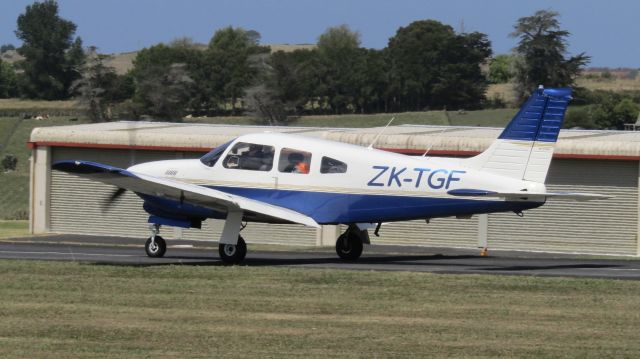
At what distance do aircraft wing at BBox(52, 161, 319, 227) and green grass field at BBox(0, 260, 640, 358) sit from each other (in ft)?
6.07

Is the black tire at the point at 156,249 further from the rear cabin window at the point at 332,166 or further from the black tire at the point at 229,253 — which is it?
the rear cabin window at the point at 332,166

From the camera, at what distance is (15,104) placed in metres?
131

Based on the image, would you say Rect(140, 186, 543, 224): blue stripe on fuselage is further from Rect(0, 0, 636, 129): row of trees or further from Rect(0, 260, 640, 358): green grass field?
Rect(0, 0, 636, 129): row of trees

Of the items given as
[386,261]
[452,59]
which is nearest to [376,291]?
[386,261]

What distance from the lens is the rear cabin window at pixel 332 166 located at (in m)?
24.3

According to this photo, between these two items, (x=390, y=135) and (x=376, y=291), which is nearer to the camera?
(x=376, y=291)

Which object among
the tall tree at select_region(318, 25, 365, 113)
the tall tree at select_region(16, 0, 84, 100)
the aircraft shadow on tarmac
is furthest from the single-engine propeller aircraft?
the tall tree at select_region(16, 0, 84, 100)

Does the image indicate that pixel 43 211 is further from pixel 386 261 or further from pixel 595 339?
pixel 595 339

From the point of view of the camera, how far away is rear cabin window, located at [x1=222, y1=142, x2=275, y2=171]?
2462cm

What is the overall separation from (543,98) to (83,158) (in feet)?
65.1

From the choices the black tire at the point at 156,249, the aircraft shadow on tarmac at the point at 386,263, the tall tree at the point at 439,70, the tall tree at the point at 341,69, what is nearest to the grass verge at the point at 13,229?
the black tire at the point at 156,249

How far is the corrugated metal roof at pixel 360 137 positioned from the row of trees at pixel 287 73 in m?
48.9

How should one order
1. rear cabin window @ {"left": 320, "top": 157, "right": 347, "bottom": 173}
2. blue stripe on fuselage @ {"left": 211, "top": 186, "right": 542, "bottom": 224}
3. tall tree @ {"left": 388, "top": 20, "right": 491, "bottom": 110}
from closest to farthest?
1. blue stripe on fuselage @ {"left": 211, "top": 186, "right": 542, "bottom": 224}
2. rear cabin window @ {"left": 320, "top": 157, "right": 347, "bottom": 173}
3. tall tree @ {"left": 388, "top": 20, "right": 491, "bottom": 110}

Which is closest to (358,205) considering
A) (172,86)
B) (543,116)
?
(543,116)
